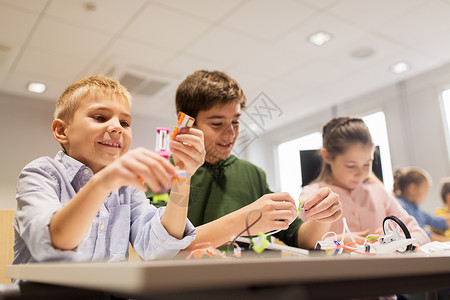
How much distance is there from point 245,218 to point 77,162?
→ 40 cm

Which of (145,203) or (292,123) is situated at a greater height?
(292,123)

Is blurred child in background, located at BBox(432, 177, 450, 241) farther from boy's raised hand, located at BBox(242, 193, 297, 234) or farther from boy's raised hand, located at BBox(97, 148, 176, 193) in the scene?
boy's raised hand, located at BBox(97, 148, 176, 193)

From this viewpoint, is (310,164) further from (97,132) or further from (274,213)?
(97,132)

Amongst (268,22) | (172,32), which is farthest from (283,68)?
(172,32)

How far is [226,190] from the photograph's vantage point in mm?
1305

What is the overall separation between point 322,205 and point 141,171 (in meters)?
0.52

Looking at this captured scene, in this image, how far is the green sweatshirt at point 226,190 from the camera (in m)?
1.24

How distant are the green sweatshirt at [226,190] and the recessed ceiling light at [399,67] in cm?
259

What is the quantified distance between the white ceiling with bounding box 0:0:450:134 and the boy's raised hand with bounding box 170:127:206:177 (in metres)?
1.33

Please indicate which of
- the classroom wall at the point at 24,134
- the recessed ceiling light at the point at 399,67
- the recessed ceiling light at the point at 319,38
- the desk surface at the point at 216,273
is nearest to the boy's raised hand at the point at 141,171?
the desk surface at the point at 216,273

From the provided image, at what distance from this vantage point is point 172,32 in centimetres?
275

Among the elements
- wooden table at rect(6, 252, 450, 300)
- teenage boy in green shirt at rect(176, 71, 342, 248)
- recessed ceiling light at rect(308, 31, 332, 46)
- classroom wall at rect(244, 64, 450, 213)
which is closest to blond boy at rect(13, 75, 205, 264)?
wooden table at rect(6, 252, 450, 300)

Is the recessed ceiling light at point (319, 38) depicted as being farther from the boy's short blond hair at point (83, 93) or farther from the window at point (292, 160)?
the boy's short blond hair at point (83, 93)

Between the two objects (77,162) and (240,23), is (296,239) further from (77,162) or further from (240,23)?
(240,23)
